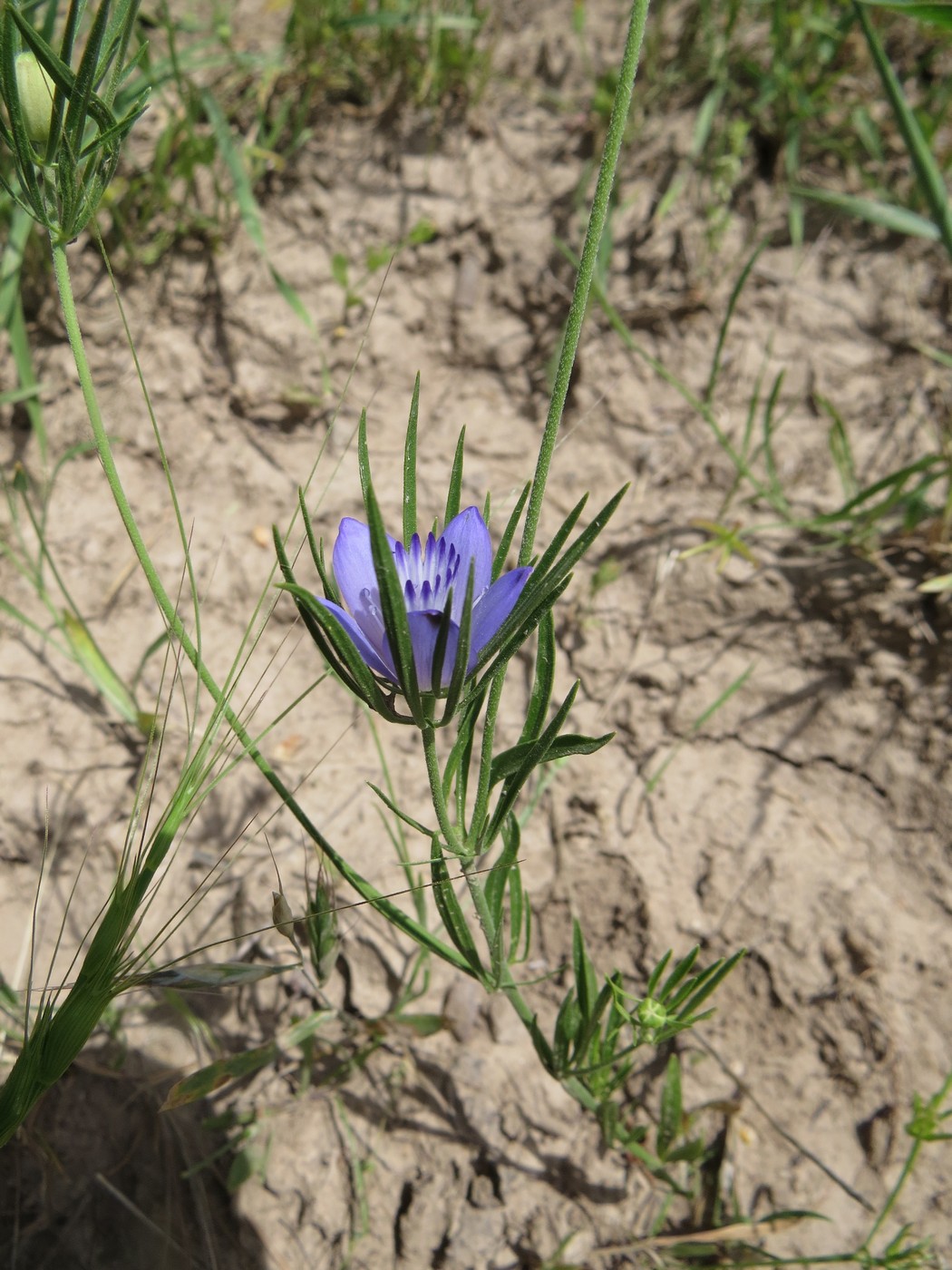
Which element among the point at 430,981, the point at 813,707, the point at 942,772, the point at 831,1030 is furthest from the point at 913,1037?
the point at 430,981

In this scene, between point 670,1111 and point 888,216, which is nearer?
point 670,1111

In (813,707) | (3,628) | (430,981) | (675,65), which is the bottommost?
(430,981)

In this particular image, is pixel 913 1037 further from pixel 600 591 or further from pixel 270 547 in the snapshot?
pixel 270 547

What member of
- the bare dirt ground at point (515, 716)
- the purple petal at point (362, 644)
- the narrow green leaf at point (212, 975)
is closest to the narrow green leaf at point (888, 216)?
the bare dirt ground at point (515, 716)

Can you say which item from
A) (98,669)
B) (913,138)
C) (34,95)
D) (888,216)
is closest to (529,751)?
(34,95)

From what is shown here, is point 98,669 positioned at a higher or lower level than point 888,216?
lower

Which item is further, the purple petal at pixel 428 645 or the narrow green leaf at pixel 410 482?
the narrow green leaf at pixel 410 482

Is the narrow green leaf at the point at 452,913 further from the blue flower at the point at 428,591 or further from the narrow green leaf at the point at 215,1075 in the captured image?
the narrow green leaf at the point at 215,1075

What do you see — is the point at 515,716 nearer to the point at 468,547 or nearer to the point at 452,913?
the point at 452,913
